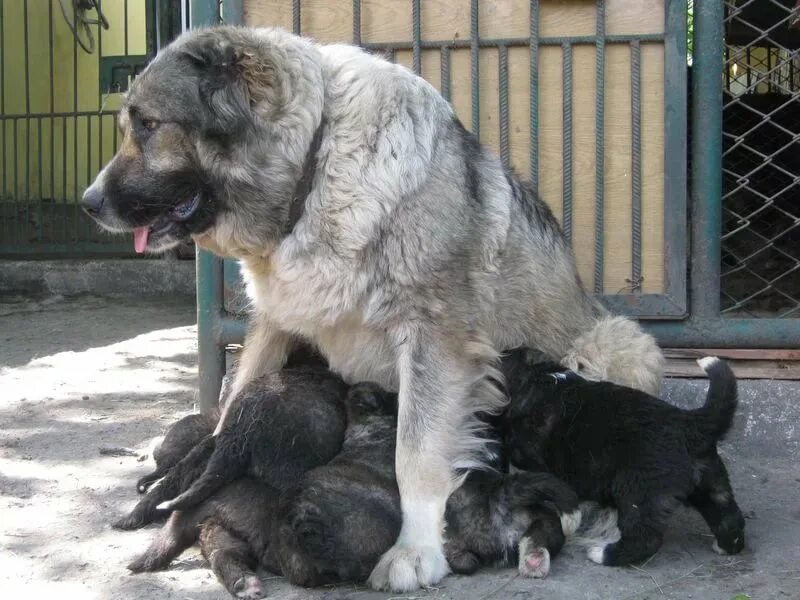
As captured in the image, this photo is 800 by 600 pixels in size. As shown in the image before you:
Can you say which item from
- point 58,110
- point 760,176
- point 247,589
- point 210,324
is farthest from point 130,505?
point 58,110

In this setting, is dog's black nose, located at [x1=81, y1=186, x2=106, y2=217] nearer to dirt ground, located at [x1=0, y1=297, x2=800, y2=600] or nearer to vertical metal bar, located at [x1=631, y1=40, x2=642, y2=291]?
dirt ground, located at [x1=0, y1=297, x2=800, y2=600]

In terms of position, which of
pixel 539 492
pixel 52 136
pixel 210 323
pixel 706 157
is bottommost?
pixel 539 492

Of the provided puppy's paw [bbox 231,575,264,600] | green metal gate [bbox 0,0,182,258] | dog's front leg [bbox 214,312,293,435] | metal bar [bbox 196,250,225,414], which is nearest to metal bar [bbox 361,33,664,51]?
metal bar [bbox 196,250,225,414]

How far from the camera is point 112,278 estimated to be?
9672mm

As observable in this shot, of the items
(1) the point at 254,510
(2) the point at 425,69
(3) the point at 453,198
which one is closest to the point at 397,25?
(2) the point at 425,69

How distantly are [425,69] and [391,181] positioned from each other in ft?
Answer: 4.78

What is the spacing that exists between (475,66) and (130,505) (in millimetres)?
2600

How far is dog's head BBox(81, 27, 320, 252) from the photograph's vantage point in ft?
11.8

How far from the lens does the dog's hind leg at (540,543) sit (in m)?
3.32

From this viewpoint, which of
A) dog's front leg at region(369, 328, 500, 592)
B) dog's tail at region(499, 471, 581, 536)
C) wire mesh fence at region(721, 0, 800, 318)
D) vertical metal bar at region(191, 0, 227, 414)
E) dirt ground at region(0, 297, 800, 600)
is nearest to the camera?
dirt ground at region(0, 297, 800, 600)

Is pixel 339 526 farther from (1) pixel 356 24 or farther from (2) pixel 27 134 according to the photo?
(2) pixel 27 134

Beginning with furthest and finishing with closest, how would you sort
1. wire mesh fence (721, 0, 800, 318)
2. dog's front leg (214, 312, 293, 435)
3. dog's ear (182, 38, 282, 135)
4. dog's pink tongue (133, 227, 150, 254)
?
wire mesh fence (721, 0, 800, 318)
dog's front leg (214, 312, 293, 435)
dog's pink tongue (133, 227, 150, 254)
dog's ear (182, 38, 282, 135)

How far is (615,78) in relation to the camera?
4879mm

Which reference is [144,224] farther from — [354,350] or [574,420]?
[574,420]
